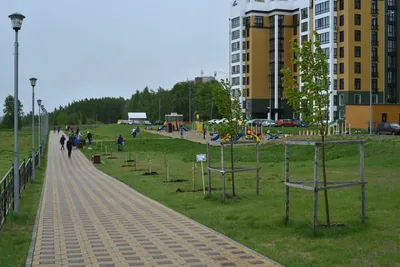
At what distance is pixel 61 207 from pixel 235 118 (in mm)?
5691

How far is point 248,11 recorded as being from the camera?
92250mm

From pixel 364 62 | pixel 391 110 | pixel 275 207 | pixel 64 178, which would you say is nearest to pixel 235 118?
pixel 275 207

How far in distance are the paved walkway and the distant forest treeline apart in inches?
3380

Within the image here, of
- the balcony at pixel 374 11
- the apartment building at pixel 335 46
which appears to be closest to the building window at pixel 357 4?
the apartment building at pixel 335 46

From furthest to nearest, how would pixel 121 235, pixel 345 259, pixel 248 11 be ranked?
pixel 248 11 → pixel 121 235 → pixel 345 259

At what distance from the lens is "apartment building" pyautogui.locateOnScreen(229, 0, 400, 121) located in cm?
7369

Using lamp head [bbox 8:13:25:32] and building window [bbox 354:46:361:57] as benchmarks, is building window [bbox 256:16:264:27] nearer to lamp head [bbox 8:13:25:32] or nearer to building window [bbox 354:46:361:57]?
building window [bbox 354:46:361:57]

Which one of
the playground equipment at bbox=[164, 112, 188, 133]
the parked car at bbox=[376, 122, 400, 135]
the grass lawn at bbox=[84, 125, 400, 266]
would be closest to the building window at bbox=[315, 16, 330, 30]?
the playground equipment at bbox=[164, 112, 188, 133]

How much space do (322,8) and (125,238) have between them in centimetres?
7339

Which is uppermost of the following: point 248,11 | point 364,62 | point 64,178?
point 248,11

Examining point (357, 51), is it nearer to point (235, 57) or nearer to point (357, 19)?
point (357, 19)

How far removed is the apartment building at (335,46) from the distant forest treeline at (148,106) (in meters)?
13.2

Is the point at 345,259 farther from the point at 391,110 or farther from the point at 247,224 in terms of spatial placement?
the point at 391,110

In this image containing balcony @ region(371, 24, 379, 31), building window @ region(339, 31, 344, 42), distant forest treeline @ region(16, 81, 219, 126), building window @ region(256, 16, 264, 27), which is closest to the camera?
building window @ region(339, 31, 344, 42)
